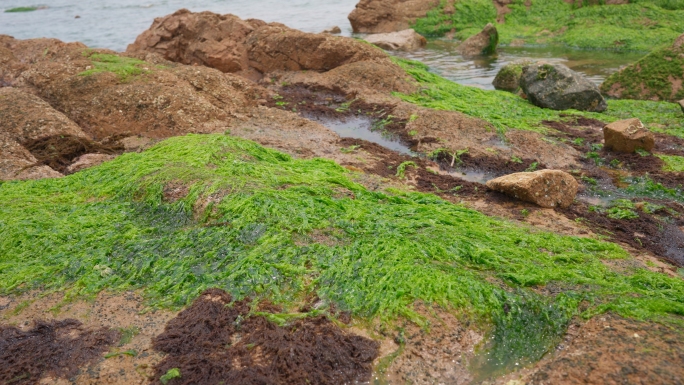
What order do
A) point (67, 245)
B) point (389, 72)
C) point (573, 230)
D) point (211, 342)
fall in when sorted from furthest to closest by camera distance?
point (389, 72) < point (573, 230) < point (67, 245) < point (211, 342)

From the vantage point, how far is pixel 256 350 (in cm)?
371

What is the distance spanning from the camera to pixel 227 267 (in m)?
4.62

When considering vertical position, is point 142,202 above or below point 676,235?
above

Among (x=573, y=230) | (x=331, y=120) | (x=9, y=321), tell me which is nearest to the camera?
(x=9, y=321)

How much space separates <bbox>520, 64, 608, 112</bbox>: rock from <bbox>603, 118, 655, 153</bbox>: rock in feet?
7.32

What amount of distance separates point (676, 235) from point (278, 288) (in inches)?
163

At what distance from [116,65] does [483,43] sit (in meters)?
10.9

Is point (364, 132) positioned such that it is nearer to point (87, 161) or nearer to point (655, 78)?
point (87, 161)

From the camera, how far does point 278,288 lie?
4352mm

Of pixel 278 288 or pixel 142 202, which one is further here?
pixel 142 202

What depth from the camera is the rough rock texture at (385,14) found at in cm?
2048

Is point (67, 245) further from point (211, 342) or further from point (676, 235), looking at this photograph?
point (676, 235)

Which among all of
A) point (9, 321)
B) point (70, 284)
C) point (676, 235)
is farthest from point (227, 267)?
point (676, 235)

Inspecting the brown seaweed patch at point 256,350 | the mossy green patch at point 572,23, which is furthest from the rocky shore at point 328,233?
the mossy green patch at point 572,23
